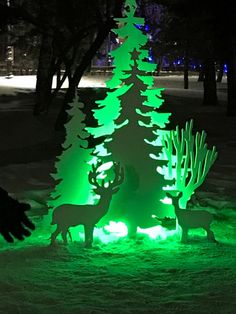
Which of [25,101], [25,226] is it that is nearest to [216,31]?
[25,101]

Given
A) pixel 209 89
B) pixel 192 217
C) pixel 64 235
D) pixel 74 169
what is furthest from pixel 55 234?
pixel 209 89

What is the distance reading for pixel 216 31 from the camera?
19188 mm

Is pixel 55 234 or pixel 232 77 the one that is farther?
pixel 232 77

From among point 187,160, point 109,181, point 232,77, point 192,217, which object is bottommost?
point 192,217

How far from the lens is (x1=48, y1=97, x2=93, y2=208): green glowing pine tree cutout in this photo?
7.10 metres

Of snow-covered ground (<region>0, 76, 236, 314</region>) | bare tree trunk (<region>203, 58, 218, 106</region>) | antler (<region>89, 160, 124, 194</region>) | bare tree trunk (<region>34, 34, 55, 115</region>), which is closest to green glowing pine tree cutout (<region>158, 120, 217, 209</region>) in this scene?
snow-covered ground (<region>0, 76, 236, 314</region>)

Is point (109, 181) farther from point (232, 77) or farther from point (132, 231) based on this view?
point (232, 77)

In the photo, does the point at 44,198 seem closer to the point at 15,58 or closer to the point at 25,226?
the point at 25,226

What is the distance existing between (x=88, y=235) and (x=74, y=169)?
3.10 feet

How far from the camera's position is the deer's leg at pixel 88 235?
21.1 feet

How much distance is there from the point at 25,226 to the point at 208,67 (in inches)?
1007

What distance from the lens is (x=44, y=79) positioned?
870 inches

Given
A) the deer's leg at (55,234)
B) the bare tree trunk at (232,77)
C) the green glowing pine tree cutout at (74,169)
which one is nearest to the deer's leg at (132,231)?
the green glowing pine tree cutout at (74,169)

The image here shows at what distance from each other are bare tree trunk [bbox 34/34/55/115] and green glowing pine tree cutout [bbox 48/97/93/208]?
43.3 feet
